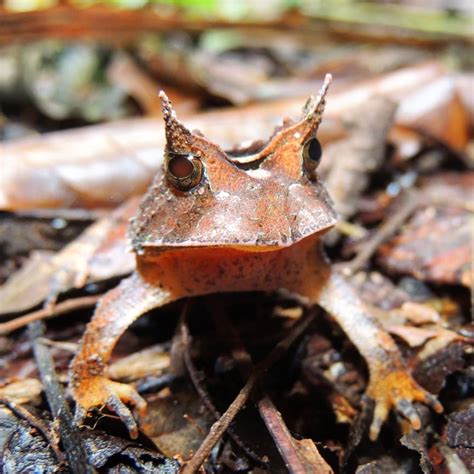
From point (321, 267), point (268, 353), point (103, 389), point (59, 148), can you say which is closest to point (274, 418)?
point (268, 353)

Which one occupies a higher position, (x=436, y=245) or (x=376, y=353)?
(x=436, y=245)

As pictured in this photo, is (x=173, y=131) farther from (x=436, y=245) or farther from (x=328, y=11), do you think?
(x=328, y=11)

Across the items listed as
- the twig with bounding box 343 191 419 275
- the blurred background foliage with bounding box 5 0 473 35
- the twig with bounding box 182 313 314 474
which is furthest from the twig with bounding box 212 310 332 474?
the blurred background foliage with bounding box 5 0 473 35

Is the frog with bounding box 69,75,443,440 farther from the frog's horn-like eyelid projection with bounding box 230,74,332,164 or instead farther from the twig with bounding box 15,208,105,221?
the twig with bounding box 15,208,105,221

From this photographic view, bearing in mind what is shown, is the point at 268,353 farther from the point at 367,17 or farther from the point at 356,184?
the point at 367,17

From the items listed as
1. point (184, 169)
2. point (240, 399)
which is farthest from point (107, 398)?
point (184, 169)

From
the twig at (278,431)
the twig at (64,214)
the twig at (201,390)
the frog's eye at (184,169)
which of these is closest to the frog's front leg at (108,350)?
the twig at (201,390)

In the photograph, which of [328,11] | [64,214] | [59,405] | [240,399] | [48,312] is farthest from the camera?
[328,11]
